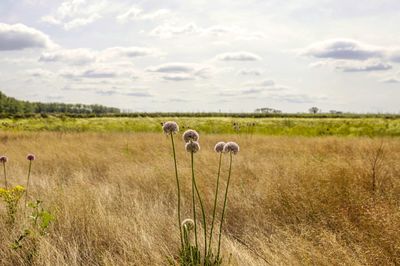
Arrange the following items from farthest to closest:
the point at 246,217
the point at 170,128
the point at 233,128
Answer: the point at 233,128 < the point at 246,217 < the point at 170,128

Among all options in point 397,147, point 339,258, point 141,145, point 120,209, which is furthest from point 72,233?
point 397,147

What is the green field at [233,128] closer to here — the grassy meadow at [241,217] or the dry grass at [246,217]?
the dry grass at [246,217]

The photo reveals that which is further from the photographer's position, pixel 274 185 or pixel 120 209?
pixel 274 185

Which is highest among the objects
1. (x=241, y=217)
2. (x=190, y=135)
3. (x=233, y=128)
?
(x=190, y=135)

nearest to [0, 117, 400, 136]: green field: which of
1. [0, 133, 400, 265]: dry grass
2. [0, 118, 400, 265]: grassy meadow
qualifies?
[0, 133, 400, 265]: dry grass

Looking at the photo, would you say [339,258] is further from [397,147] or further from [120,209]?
[397,147]

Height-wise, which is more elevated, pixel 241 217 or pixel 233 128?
pixel 233 128

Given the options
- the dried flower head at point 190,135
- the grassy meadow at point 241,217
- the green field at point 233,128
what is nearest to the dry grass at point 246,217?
the grassy meadow at point 241,217

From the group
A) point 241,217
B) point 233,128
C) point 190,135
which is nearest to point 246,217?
point 241,217

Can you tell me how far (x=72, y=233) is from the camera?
407cm

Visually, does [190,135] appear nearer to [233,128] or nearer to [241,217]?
[241,217]

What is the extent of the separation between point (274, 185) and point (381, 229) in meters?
2.00

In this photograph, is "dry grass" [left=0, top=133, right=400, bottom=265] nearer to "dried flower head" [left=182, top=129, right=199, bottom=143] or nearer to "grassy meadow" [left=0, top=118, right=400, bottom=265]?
"grassy meadow" [left=0, top=118, right=400, bottom=265]

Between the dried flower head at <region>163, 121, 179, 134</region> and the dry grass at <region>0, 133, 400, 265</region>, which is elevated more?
the dried flower head at <region>163, 121, 179, 134</region>
